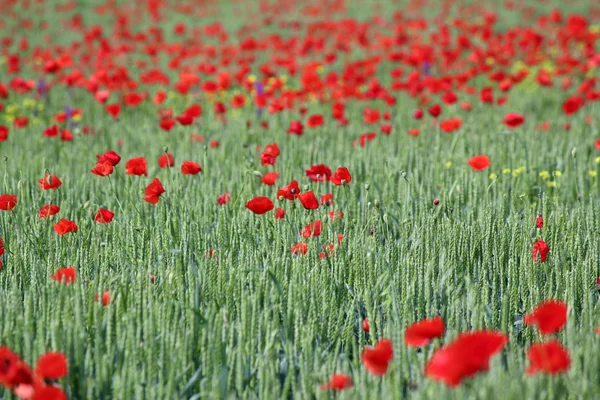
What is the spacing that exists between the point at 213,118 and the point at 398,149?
66.0 inches

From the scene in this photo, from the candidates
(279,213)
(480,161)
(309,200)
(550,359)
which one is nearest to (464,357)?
(550,359)

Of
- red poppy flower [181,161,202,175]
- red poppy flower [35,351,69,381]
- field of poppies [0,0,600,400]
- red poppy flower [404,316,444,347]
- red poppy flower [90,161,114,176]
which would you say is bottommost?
field of poppies [0,0,600,400]

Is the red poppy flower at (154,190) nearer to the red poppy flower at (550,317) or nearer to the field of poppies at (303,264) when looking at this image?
the field of poppies at (303,264)

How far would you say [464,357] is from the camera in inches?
42.3

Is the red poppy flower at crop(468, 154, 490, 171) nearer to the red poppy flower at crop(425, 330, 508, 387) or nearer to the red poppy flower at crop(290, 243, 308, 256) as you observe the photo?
the red poppy flower at crop(290, 243, 308, 256)

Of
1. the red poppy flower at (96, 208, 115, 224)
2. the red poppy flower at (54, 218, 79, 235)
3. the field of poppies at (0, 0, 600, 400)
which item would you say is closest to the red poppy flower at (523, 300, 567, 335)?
the field of poppies at (0, 0, 600, 400)

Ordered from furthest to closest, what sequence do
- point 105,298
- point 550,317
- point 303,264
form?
1. point 303,264
2. point 105,298
3. point 550,317

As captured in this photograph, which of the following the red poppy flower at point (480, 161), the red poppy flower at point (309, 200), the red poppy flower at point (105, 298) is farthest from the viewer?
the red poppy flower at point (480, 161)

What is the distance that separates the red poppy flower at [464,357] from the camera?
3.49 ft

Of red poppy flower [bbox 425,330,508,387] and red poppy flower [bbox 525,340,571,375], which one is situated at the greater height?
red poppy flower [bbox 425,330,508,387]

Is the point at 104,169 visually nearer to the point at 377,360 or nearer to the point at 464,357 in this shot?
the point at 377,360

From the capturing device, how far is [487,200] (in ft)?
8.90

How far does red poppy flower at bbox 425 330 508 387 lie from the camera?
106 centimetres

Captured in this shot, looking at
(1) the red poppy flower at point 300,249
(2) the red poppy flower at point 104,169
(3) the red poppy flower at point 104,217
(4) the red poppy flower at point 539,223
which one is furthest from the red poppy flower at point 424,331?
(2) the red poppy flower at point 104,169
